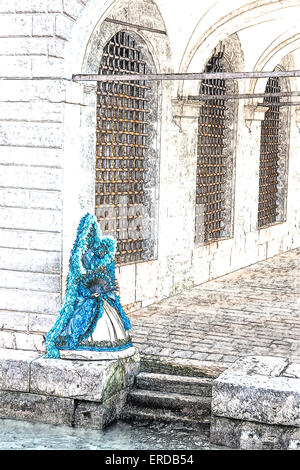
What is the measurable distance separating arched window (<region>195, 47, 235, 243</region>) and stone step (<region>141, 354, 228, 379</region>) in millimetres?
4729

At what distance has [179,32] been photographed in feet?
34.9

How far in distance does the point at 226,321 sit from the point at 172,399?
8.61 feet

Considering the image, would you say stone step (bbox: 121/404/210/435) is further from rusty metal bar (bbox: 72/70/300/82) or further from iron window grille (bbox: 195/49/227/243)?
iron window grille (bbox: 195/49/227/243)

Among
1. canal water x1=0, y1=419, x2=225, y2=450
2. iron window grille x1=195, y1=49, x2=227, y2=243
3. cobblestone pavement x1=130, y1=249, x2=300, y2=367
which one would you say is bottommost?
canal water x1=0, y1=419, x2=225, y2=450

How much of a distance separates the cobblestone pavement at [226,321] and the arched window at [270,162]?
2.83 metres

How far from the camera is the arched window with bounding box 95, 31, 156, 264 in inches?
382

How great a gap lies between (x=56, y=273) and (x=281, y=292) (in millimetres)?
4762

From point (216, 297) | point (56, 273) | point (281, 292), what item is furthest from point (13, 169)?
point (281, 292)

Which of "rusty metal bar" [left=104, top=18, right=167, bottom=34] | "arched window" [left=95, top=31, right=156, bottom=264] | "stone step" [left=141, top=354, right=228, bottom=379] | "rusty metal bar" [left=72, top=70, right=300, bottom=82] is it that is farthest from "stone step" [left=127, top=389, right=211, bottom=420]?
"rusty metal bar" [left=104, top=18, right=167, bottom=34]

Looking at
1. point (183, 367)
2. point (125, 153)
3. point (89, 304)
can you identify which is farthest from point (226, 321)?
point (89, 304)

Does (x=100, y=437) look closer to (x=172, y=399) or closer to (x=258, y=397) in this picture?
(x=172, y=399)

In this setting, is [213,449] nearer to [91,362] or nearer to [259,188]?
[91,362]

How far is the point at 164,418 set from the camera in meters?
7.11

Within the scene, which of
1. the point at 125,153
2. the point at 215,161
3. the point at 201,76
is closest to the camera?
the point at 201,76
